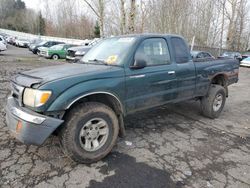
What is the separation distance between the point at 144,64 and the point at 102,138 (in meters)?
1.38

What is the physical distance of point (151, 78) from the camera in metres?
3.86

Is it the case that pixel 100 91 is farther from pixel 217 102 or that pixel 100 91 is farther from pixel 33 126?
pixel 217 102

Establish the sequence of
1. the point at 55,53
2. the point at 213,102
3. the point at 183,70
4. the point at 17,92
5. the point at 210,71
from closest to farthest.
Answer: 1. the point at 17,92
2. the point at 183,70
3. the point at 210,71
4. the point at 213,102
5. the point at 55,53

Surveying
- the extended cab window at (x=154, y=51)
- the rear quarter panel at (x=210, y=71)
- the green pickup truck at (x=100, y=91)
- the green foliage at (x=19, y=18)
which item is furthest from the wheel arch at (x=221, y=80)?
the green foliage at (x=19, y=18)

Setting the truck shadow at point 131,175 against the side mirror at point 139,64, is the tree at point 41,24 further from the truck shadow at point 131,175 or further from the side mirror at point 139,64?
the truck shadow at point 131,175

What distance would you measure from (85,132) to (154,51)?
77.4 inches

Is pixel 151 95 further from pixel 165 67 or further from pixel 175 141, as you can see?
pixel 175 141

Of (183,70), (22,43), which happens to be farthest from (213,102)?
(22,43)

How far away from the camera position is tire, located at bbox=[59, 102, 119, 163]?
3.03 m

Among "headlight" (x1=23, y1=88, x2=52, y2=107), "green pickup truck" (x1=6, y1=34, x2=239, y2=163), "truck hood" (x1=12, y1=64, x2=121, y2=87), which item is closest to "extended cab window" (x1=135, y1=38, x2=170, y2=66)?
"green pickup truck" (x1=6, y1=34, x2=239, y2=163)

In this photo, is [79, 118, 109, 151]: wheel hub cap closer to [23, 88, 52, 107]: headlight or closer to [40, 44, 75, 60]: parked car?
[23, 88, 52, 107]: headlight

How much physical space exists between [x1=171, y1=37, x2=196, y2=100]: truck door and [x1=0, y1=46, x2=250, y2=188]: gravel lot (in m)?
0.81

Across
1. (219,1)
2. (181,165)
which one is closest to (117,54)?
(181,165)

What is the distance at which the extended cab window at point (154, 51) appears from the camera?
3921 millimetres
